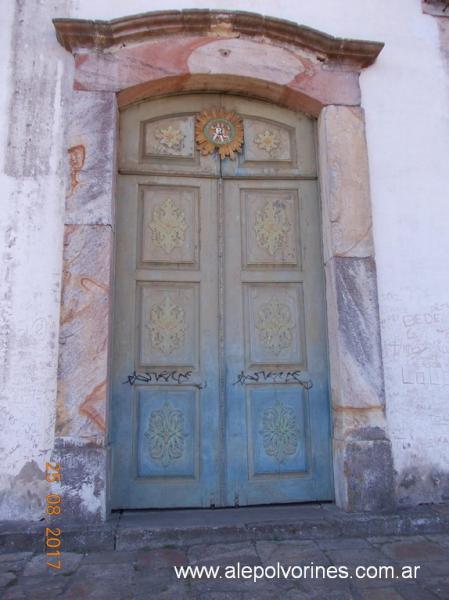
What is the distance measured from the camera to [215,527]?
314 cm

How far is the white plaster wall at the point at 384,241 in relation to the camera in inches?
136

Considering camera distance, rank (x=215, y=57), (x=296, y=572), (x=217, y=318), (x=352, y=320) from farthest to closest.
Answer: (x=215, y=57) → (x=217, y=318) → (x=352, y=320) → (x=296, y=572)

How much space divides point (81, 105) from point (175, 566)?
314 centimetres

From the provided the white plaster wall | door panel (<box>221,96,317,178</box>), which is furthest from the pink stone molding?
the white plaster wall

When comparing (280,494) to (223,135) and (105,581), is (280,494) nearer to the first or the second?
(105,581)

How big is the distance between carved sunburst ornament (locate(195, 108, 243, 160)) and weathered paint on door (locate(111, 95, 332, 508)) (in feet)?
0.24

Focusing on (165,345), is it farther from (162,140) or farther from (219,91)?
(219,91)

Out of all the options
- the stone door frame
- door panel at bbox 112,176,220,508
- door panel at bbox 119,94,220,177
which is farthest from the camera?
door panel at bbox 119,94,220,177

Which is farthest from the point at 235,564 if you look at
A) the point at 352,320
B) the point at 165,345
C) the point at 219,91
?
the point at 219,91

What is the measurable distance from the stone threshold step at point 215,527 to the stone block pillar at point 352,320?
6.7 inches

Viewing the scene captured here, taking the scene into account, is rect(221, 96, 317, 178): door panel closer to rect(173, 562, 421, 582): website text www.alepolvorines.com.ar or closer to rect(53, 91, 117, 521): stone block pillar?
rect(53, 91, 117, 521): stone block pillar

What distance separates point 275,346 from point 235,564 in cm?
156

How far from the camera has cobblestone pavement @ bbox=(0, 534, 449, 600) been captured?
95.3 inches

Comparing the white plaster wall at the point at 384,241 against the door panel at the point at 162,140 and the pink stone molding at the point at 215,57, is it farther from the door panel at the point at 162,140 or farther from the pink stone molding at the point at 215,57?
the door panel at the point at 162,140
